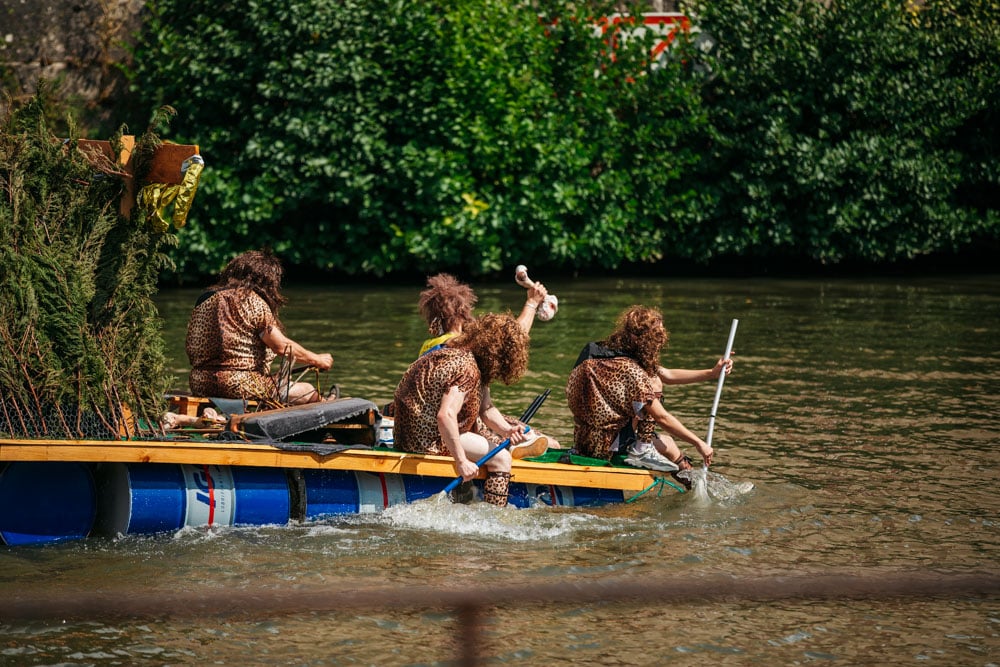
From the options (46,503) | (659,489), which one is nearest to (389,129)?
(659,489)

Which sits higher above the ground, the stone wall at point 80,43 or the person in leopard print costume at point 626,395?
the stone wall at point 80,43

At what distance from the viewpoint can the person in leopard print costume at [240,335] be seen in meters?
9.62

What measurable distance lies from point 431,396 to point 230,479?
136 cm

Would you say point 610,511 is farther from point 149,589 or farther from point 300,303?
point 300,303

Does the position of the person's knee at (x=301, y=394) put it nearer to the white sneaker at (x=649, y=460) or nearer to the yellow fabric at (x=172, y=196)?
the yellow fabric at (x=172, y=196)

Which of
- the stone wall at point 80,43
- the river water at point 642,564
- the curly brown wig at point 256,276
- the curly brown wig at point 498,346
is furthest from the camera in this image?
the stone wall at point 80,43

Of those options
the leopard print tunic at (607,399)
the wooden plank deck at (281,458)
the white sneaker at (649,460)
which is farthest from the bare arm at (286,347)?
the white sneaker at (649,460)

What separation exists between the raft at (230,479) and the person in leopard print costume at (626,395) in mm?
435

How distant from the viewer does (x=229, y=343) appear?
966 cm

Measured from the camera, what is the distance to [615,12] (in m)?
24.4

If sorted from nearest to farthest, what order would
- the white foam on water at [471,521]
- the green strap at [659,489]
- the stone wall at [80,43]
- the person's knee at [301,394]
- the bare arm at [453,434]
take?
the bare arm at [453,434] → the white foam on water at [471,521] → the green strap at [659,489] → the person's knee at [301,394] → the stone wall at [80,43]

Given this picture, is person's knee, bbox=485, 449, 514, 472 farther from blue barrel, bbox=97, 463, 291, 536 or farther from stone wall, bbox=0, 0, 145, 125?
stone wall, bbox=0, 0, 145, 125

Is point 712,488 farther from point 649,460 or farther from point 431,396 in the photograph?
point 431,396

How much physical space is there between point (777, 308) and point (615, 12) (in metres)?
7.32
